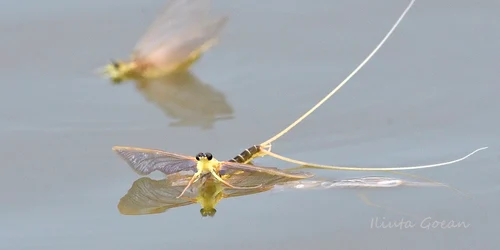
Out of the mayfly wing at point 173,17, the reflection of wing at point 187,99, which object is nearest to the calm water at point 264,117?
the reflection of wing at point 187,99

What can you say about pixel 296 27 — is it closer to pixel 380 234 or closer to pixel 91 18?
pixel 91 18

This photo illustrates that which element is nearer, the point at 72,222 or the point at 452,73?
the point at 72,222

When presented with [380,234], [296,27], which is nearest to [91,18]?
[296,27]

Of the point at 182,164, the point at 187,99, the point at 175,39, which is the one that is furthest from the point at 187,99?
the point at 182,164

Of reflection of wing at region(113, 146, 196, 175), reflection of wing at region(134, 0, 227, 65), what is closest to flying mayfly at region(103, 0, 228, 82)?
reflection of wing at region(134, 0, 227, 65)

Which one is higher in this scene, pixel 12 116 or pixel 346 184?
pixel 12 116

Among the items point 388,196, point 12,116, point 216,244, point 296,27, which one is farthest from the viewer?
point 296,27

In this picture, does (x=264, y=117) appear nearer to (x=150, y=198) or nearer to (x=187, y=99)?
(x=187, y=99)
